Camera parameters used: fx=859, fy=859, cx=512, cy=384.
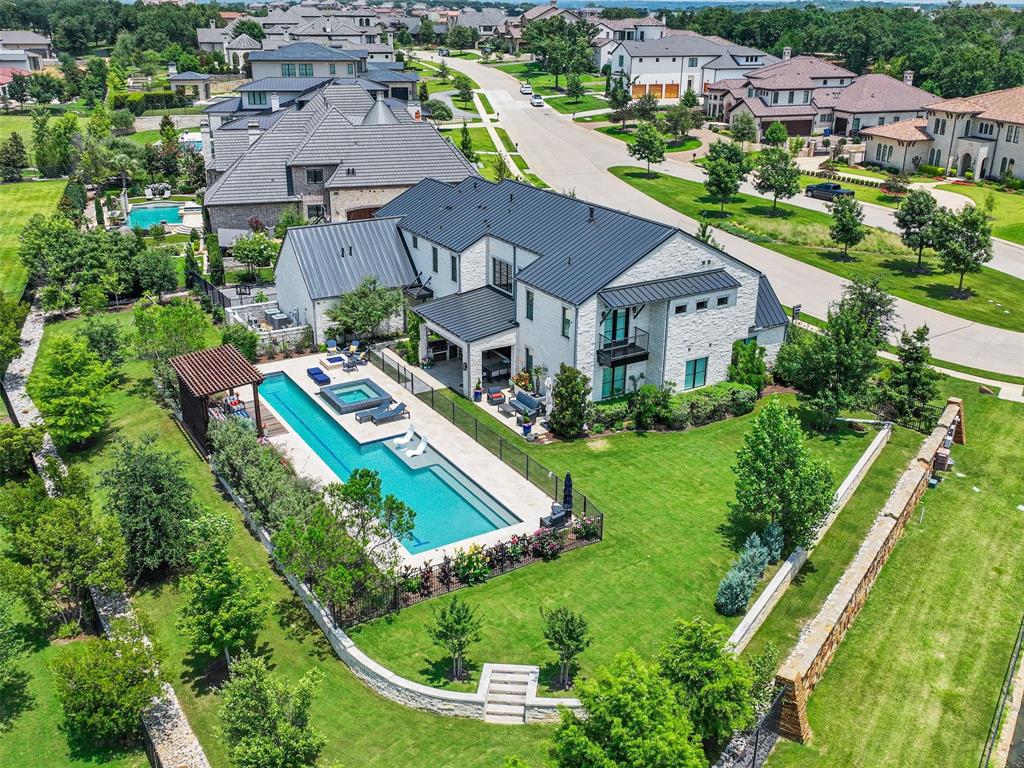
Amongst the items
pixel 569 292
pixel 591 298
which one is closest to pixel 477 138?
pixel 569 292

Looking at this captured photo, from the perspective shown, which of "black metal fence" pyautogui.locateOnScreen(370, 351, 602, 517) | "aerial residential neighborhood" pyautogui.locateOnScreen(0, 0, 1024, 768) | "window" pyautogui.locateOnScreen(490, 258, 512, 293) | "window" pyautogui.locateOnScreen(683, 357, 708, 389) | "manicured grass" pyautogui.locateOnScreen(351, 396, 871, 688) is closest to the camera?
"aerial residential neighborhood" pyautogui.locateOnScreen(0, 0, 1024, 768)

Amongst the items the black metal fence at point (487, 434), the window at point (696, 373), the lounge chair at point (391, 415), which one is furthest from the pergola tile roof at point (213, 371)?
the window at point (696, 373)

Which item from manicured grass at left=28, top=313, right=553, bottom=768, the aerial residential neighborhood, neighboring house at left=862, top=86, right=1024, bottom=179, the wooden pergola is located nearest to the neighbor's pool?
the aerial residential neighborhood

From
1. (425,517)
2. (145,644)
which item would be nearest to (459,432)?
(425,517)

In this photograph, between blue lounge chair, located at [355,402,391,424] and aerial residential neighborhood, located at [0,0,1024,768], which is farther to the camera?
blue lounge chair, located at [355,402,391,424]

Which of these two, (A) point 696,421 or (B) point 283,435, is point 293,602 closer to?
(B) point 283,435

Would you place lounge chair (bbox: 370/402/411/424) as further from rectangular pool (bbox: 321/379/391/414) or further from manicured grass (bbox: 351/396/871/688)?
manicured grass (bbox: 351/396/871/688)

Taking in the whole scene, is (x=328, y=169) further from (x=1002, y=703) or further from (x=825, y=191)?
(x=1002, y=703)
